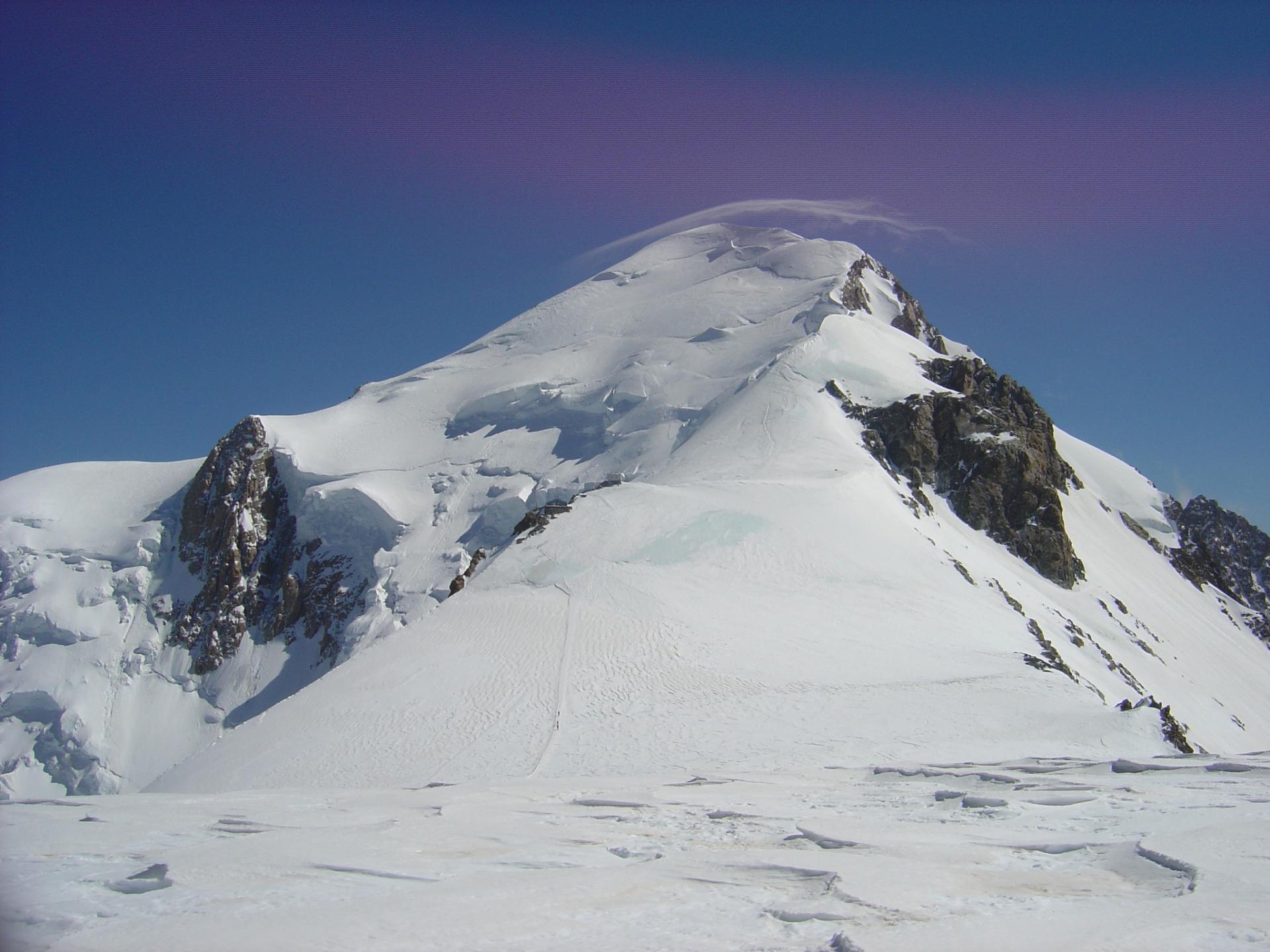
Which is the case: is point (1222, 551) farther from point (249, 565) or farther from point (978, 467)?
point (249, 565)

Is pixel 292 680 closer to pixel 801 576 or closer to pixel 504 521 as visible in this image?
pixel 504 521

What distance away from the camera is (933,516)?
40.9 m

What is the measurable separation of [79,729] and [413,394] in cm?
3328

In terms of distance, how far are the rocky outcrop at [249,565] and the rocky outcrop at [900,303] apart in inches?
1790

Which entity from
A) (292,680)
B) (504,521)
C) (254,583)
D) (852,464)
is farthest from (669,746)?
(254,583)

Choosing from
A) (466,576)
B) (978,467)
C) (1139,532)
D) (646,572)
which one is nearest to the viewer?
(646,572)

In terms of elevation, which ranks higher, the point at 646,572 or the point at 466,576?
the point at 646,572

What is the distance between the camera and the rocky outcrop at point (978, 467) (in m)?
44.7

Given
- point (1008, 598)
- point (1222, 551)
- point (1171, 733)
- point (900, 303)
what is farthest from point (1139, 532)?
point (1171, 733)

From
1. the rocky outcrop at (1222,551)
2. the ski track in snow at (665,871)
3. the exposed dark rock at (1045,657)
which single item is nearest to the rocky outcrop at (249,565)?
the exposed dark rock at (1045,657)

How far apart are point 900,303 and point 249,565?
196 feet

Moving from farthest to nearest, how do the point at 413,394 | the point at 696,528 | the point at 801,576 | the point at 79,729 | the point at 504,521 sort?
1. the point at 413,394
2. the point at 504,521
3. the point at 79,729
4. the point at 696,528
5. the point at 801,576

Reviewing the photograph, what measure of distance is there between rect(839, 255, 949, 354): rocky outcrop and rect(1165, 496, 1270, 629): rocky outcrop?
23.4 meters

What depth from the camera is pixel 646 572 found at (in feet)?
90.2
